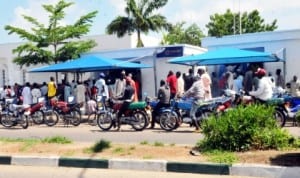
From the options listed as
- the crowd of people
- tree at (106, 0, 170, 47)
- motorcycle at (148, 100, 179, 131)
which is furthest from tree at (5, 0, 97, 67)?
motorcycle at (148, 100, 179, 131)

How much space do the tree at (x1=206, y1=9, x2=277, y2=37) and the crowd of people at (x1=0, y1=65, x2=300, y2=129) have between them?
101 feet

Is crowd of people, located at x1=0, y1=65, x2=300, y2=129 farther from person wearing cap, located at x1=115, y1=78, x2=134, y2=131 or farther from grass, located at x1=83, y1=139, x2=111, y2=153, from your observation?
grass, located at x1=83, y1=139, x2=111, y2=153

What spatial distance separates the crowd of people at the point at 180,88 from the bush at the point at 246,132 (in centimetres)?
456

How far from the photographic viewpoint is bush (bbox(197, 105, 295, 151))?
29.8ft

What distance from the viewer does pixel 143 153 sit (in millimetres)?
9547

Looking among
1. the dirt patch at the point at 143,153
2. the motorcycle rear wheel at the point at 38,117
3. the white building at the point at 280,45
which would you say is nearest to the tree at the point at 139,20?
the white building at the point at 280,45

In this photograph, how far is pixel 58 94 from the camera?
21.8 m

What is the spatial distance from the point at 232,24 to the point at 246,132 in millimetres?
46039

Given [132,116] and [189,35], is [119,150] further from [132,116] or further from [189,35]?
[189,35]

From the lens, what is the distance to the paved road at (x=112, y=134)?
502 inches

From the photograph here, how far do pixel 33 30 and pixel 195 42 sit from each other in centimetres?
2951

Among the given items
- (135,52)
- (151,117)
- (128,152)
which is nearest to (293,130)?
(151,117)

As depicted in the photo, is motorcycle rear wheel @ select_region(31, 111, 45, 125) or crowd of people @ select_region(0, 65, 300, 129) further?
motorcycle rear wheel @ select_region(31, 111, 45, 125)

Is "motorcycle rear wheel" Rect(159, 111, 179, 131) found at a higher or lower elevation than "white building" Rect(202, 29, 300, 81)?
lower
